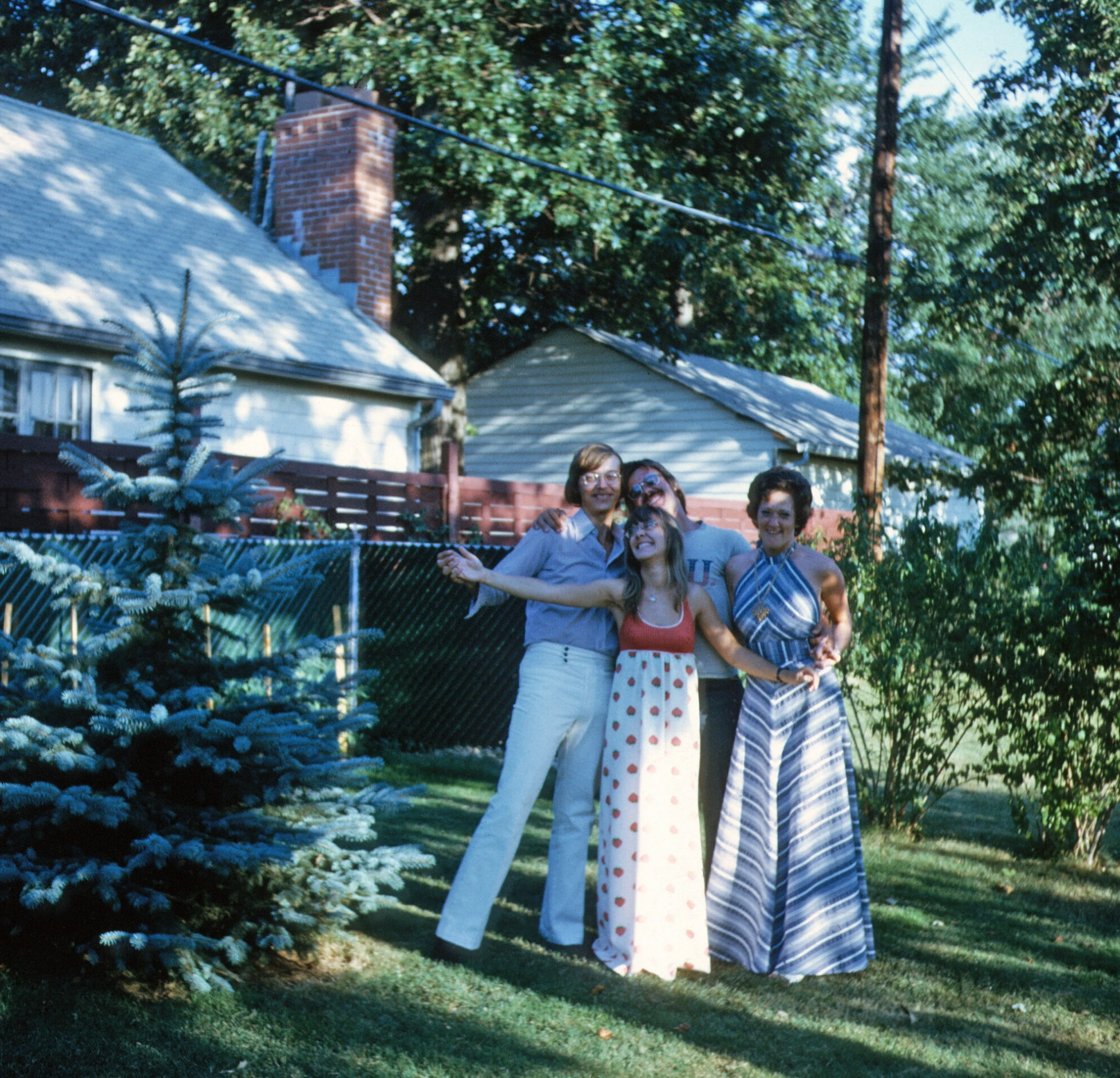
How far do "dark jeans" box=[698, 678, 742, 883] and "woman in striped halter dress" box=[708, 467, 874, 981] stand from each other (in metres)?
0.17

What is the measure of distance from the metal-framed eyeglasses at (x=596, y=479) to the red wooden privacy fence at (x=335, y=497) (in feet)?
12.5

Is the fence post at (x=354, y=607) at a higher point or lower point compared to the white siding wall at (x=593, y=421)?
lower

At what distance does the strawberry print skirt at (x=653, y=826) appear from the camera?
16.5ft

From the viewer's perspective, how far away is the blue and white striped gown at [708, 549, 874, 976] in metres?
5.16

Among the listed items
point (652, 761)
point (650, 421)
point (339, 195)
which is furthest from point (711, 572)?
point (650, 421)

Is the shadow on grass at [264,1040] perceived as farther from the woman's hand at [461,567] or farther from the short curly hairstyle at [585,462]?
the short curly hairstyle at [585,462]

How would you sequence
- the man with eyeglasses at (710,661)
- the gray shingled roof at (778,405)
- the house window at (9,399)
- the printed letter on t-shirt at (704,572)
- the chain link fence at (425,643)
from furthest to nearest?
the gray shingled roof at (778,405) < the house window at (9,399) < the chain link fence at (425,643) < the printed letter on t-shirt at (704,572) < the man with eyeglasses at (710,661)

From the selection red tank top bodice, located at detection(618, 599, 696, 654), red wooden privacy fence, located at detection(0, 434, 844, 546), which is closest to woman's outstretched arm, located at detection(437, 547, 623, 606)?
red tank top bodice, located at detection(618, 599, 696, 654)

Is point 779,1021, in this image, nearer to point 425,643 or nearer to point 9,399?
point 425,643

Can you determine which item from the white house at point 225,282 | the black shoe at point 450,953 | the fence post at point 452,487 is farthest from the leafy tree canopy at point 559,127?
the black shoe at point 450,953

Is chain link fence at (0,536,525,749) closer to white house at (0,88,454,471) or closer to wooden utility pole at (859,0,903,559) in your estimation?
white house at (0,88,454,471)

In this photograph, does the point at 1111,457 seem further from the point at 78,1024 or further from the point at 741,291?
the point at 741,291

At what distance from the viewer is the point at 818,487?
23.9m

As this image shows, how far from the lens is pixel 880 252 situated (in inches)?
602
